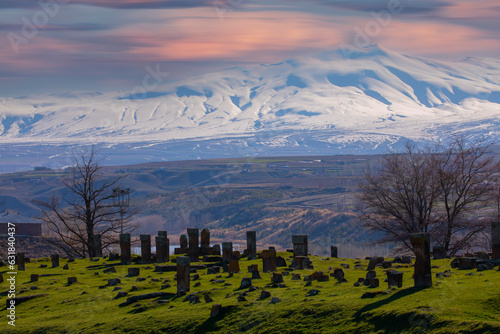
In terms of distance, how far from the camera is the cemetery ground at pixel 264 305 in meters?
19.8

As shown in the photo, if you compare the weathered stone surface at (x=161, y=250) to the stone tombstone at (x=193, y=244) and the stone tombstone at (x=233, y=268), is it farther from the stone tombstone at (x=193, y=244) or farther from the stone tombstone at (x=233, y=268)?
the stone tombstone at (x=233, y=268)

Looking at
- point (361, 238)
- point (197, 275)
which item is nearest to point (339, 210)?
Result: point (361, 238)

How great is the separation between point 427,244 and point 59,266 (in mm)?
→ 24633

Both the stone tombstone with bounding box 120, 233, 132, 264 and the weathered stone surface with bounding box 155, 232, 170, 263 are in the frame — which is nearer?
the weathered stone surface with bounding box 155, 232, 170, 263

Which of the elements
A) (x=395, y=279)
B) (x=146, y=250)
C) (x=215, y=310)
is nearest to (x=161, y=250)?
(x=146, y=250)

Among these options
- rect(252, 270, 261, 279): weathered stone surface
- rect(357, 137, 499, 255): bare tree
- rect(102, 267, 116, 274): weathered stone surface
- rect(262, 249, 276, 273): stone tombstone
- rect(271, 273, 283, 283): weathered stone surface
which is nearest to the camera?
rect(271, 273, 283, 283): weathered stone surface

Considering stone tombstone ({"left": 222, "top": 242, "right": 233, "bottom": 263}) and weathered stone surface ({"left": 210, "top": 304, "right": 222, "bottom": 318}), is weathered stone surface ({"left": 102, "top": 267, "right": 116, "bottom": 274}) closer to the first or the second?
stone tombstone ({"left": 222, "top": 242, "right": 233, "bottom": 263})

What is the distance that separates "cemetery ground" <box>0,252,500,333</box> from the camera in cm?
1984

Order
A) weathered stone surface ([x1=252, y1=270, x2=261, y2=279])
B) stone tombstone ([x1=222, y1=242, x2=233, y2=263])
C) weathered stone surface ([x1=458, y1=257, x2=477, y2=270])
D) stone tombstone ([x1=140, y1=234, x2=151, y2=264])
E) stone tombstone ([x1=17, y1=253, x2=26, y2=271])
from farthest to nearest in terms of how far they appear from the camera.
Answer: stone tombstone ([x1=140, y1=234, x2=151, y2=264])
stone tombstone ([x1=222, y1=242, x2=233, y2=263])
stone tombstone ([x1=17, y1=253, x2=26, y2=271])
weathered stone surface ([x1=252, y1=270, x2=261, y2=279])
weathered stone surface ([x1=458, y1=257, x2=477, y2=270])

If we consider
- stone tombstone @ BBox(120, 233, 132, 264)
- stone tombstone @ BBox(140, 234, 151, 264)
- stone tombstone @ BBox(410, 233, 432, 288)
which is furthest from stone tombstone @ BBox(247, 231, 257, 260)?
stone tombstone @ BBox(410, 233, 432, 288)

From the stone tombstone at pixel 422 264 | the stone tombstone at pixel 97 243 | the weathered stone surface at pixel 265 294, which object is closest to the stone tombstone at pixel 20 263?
the stone tombstone at pixel 97 243

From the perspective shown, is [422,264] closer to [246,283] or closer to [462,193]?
[246,283]

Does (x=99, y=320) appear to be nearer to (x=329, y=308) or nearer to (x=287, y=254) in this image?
(x=329, y=308)

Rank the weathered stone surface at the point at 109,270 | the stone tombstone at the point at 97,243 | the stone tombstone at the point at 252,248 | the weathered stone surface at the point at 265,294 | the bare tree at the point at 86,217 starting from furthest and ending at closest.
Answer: the bare tree at the point at 86,217, the stone tombstone at the point at 97,243, the stone tombstone at the point at 252,248, the weathered stone surface at the point at 109,270, the weathered stone surface at the point at 265,294
